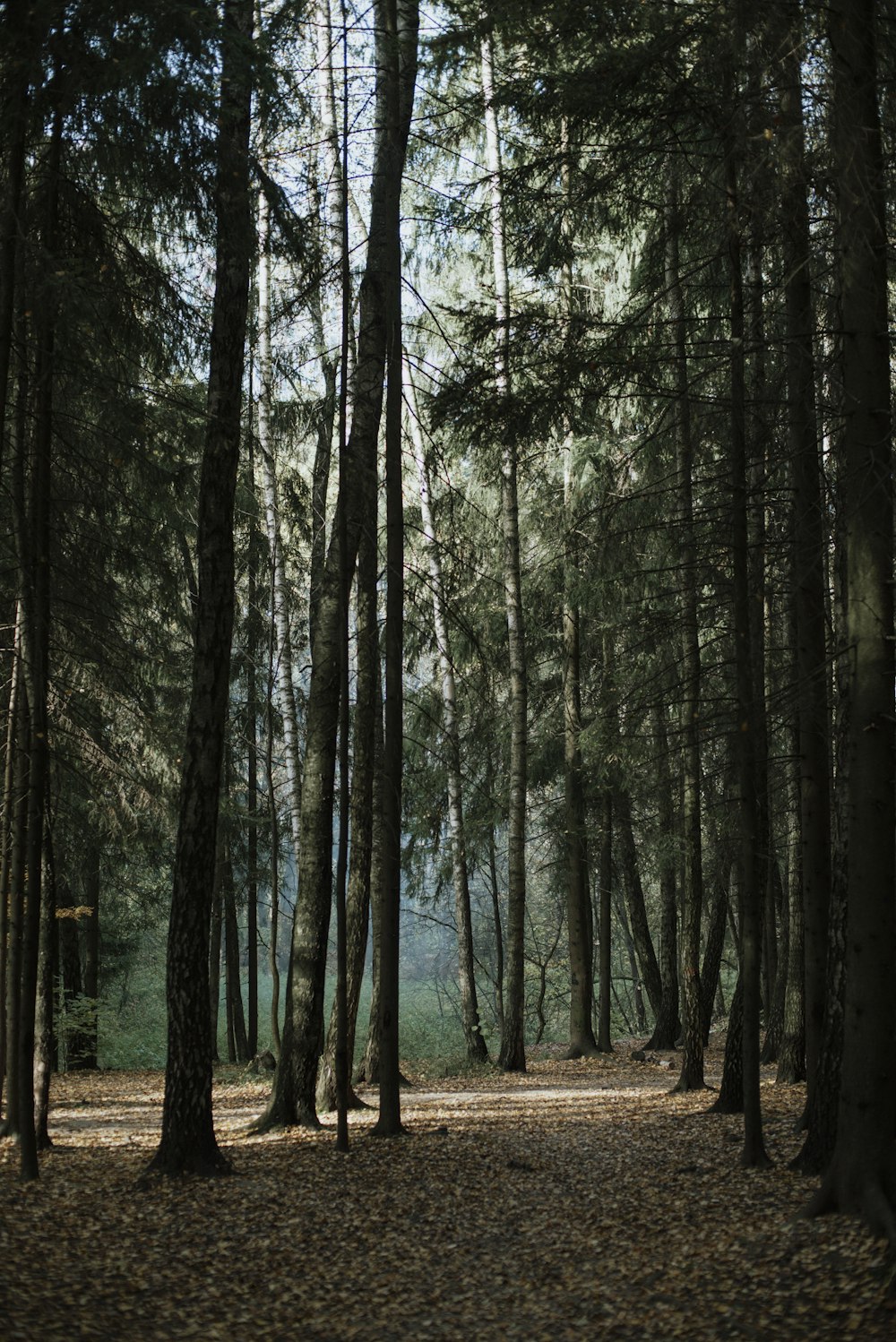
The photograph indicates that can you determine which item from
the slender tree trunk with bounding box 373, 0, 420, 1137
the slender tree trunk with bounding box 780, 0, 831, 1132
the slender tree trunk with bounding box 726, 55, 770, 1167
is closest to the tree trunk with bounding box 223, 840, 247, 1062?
the slender tree trunk with bounding box 373, 0, 420, 1137

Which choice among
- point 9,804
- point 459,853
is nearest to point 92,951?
point 459,853

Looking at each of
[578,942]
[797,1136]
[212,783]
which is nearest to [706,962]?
[578,942]

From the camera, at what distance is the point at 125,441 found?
8695 millimetres

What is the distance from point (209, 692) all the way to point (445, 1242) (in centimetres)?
419

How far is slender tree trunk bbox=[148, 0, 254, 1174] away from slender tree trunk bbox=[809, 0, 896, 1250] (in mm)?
4149

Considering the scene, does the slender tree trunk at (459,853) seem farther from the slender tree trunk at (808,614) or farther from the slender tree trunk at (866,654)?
the slender tree trunk at (866,654)

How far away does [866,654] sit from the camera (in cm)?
593

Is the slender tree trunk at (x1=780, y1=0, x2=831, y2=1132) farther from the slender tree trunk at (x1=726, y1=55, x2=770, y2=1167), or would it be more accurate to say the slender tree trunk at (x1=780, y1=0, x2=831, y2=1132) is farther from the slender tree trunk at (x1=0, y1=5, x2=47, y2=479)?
the slender tree trunk at (x1=0, y1=5, x2=47, y2=479)

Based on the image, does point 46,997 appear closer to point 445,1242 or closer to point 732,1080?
point 445,1242

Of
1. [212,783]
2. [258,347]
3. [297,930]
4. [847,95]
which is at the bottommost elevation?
[297,930]

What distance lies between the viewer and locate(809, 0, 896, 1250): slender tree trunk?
5664mm

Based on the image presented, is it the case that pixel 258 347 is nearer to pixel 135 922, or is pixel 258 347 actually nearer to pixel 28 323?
pixel 28 323

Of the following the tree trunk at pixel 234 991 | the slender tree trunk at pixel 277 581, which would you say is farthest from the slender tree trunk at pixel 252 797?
the slender tree trunk at pixel 277 581

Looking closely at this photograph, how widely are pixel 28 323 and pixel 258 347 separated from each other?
820 cm
